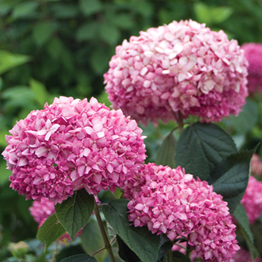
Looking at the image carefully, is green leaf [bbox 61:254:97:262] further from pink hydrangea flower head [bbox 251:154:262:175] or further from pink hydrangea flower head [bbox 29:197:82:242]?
pink hydrangea flower head [bbox 251:154:262:175]

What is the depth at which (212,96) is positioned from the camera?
32.9 inches

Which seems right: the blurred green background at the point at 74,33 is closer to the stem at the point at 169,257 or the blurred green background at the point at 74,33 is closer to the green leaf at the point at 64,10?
the green leaf at the point at 64,10

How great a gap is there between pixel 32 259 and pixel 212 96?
590 mm

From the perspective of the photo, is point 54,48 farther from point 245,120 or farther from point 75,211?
point 75,211

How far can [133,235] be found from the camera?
63 centimetres

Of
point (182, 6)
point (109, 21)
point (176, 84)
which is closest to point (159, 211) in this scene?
point (176, 84)

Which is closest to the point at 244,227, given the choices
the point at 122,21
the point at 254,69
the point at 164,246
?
the point at 164,246

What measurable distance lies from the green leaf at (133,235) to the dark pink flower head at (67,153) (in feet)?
0.22

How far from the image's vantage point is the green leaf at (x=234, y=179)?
2.43ft

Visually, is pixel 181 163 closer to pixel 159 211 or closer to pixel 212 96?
pixel 212 96

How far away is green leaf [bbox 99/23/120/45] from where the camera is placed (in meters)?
2.00

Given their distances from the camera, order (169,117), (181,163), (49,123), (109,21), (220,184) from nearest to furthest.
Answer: (49,123)
(220,184)
(181,163)
(169,117)
(109,21)

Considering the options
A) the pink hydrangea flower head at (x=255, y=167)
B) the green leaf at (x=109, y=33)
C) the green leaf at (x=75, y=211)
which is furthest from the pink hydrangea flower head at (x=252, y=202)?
the green leaf at (x=109, y=33)

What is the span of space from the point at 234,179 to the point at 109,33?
4.79ft
